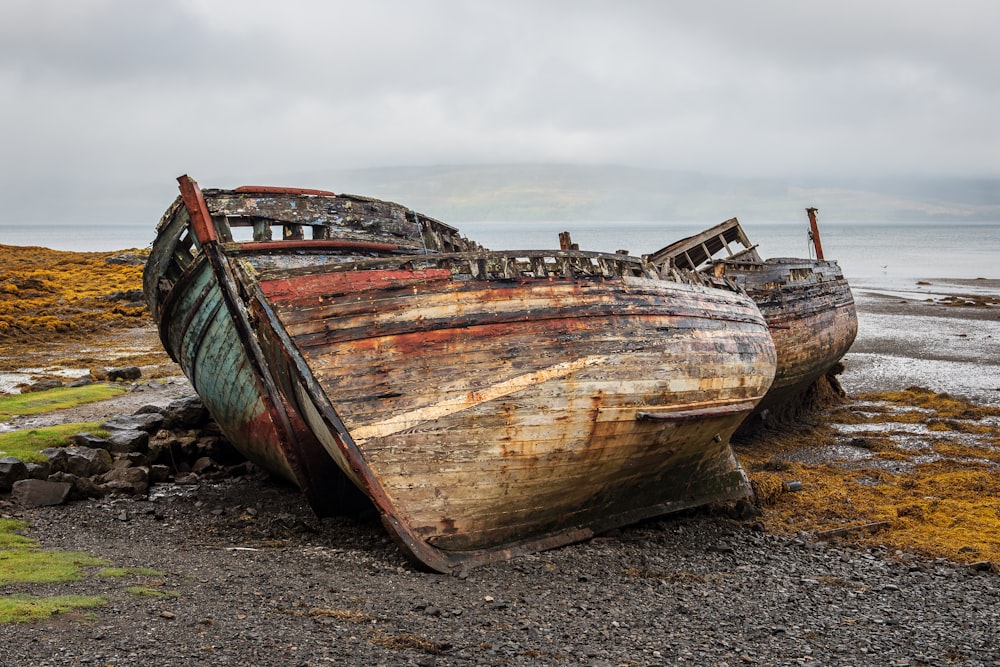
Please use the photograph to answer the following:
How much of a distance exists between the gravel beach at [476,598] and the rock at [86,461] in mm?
681

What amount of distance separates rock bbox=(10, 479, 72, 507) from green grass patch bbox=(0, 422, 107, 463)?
839 mm

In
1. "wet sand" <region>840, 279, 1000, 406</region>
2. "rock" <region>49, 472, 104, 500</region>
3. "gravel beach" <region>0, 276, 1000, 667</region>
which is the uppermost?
"rock" <region>49, 472, 104, 500</region>

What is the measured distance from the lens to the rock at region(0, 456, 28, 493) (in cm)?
912

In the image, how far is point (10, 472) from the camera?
918cm

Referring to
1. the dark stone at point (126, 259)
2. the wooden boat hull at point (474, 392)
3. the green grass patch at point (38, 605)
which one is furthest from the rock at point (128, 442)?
the dark stone at point (126, 259)

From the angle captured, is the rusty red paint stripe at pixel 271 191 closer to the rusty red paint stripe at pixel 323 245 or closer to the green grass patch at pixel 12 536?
the rusty red paint stripe at pixel 323 245

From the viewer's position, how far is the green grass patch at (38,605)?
5.64m

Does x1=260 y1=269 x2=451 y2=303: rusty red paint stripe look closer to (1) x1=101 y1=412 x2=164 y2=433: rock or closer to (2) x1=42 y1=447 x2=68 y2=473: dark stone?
(2) x1=42 y1=447 x2=68 y2=473: dark stone

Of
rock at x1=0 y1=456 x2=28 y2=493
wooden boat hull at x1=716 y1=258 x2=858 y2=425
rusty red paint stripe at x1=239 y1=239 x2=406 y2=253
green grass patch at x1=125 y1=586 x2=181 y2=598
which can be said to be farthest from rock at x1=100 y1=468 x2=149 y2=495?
wooden boat hull at x1=716 y1=258 x2=858 y2=425

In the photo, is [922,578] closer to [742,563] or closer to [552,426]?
[742,563]

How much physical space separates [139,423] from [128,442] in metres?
1.12

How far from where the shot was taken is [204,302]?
380 inches

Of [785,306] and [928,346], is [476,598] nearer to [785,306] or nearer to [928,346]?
[785,306]

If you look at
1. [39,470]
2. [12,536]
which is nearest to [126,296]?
[39,470]
